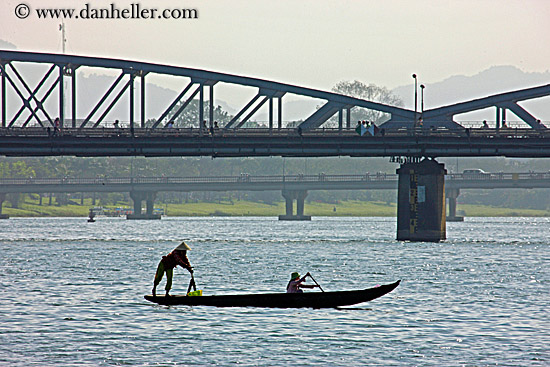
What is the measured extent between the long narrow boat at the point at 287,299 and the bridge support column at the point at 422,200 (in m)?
56.5

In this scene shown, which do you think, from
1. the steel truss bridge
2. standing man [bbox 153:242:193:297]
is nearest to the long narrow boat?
standing man [bbox 153:242:193:297]

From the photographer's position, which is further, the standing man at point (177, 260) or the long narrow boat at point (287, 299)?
the long narrow boat at point (287, 299)

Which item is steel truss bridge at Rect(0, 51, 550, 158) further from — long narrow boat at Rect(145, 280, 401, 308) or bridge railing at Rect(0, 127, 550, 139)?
long narrow boat at Rect(145, 280, 401, 308)

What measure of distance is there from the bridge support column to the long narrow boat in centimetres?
5646

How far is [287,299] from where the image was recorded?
41.3 metres

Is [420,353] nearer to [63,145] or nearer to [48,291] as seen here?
[48,291]

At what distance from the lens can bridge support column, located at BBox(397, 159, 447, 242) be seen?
320 ft

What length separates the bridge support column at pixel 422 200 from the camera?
97562mm

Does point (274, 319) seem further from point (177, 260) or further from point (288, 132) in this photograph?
point (288, 132)

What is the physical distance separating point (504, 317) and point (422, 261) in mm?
35527

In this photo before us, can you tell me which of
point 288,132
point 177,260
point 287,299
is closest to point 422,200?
point 288,132

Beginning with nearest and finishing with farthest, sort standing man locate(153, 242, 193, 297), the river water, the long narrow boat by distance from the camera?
the river water → standing man locate(153, 242, 193, 297) → the long narrow boat

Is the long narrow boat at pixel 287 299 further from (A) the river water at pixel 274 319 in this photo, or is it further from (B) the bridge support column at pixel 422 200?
(B) the bridge support column at pixel 422 200

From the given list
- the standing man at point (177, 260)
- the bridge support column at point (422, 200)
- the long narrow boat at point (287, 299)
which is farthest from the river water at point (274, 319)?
the bridge support column at point (422, 200)
